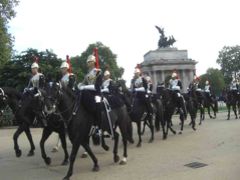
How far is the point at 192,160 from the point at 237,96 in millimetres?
15803

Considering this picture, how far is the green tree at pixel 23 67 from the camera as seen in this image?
35.8m

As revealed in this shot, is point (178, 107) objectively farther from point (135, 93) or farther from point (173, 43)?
point (173, 43)

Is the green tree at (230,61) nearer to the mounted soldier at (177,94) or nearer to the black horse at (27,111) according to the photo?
the mounted soldier at (177,94)

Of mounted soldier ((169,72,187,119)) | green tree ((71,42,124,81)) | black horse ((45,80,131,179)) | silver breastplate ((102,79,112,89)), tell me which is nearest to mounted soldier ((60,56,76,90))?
black horse ((45,80,131,179))

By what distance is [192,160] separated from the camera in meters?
12.7

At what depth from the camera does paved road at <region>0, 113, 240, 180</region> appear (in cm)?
1094

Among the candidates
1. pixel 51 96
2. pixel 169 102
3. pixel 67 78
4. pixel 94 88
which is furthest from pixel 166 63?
pixel 51 96

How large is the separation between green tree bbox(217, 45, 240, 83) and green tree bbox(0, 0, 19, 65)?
3403 inches

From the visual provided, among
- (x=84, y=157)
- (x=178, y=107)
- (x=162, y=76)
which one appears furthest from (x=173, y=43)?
(x=84, y=157)

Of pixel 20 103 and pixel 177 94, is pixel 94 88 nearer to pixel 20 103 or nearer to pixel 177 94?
pixel 20 103

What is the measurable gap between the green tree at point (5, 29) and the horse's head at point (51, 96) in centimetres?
3218

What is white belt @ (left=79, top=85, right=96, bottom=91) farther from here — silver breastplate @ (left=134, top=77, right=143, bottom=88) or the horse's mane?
silver breastplate @ (left=134, top=77, right=143, bottom=88)

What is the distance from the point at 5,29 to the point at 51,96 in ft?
116

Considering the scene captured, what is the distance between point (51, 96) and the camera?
36.7 ft
